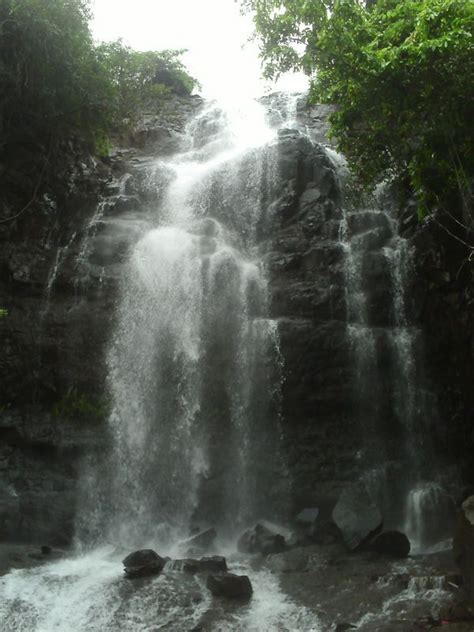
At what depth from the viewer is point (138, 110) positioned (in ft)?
75.5

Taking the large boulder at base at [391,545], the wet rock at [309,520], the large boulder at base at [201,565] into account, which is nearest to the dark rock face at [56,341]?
the large boulder at base at [201,565]

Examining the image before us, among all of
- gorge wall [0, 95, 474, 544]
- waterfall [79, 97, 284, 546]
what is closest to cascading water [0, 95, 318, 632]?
waterfall [79, 97, 284, 546]

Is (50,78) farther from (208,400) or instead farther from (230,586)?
(230,586)

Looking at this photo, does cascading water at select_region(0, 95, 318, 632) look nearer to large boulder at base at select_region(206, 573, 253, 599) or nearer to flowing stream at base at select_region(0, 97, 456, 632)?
flowing stream at base at select_region(0, 97, 456, 632)

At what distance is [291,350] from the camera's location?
44.6 ft

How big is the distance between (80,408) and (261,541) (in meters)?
5.02

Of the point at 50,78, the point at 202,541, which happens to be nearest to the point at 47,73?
the point at 50,78

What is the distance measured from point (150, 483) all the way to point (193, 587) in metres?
3.54

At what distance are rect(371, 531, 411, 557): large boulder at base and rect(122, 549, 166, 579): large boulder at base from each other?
3773 mm

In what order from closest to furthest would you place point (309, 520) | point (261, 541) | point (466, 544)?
point (466, 544) < point (261, 541) < point (309, 520)

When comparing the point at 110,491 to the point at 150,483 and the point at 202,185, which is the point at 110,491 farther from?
the point at 202,185

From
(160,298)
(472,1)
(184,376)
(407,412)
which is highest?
(472,1)

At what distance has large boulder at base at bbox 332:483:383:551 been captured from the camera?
34.4 feet

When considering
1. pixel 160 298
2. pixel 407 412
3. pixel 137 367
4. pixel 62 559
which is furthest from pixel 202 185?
pixel 62 559
